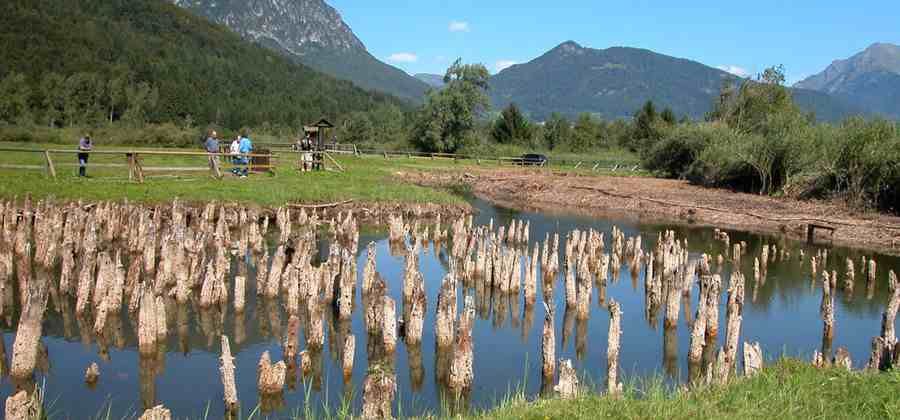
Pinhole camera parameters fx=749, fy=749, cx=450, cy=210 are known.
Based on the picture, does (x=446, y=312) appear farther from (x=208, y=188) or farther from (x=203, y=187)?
(x=203, y=187)

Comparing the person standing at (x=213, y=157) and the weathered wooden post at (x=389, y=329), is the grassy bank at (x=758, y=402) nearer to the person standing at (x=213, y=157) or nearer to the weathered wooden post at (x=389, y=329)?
the weathered wooden post at (x=389, y=329)

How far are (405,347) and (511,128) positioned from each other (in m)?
95.3

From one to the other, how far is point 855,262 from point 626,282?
34.4ft

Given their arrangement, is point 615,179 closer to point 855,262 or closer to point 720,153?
point 720,153

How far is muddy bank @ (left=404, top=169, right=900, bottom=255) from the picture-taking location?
33719 millimetres

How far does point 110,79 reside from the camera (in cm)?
13338

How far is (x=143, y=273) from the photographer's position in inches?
717

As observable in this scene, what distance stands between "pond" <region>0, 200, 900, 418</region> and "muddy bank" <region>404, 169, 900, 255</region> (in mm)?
12664

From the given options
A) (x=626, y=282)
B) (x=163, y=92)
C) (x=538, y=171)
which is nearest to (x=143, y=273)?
(x=626, y=282)

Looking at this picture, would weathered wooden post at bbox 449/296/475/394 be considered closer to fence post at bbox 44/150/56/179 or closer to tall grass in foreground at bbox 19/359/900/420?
tall grass in foreground at bbox 19/359/900/420

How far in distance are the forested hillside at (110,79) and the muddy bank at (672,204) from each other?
67.0 meters

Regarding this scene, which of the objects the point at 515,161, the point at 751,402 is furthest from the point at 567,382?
the point at 515,161

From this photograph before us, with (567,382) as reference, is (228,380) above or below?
below

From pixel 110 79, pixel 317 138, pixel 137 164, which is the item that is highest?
pixel 110 79
